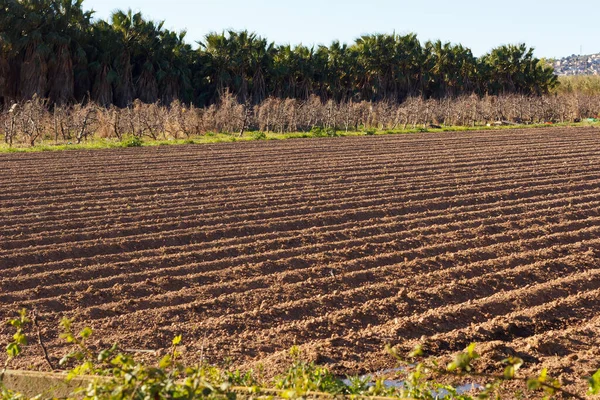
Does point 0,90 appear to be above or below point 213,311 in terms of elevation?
above

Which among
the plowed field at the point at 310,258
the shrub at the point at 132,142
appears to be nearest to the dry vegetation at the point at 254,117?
the shrub at the point at 132,142

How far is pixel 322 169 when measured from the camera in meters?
16.4

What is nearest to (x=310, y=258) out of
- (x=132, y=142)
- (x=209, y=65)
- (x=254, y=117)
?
(x=132, y=142)

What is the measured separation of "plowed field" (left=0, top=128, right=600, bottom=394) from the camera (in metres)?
6.54

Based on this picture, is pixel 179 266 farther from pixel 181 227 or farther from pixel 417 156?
pixel 417 156

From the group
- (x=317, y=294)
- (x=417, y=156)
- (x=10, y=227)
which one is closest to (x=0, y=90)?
(x=417, y=156)

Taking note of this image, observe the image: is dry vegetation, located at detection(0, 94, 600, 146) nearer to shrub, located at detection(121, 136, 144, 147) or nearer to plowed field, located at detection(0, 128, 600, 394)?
shrub, located at detection(121, 136, 144, 147)

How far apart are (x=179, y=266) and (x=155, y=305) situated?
1.30 metres

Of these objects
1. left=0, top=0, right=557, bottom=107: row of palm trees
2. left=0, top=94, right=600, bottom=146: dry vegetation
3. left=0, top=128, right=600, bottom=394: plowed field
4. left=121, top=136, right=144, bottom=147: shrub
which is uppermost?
left=0, top=0, right=557, bottom=107: row of palm trees

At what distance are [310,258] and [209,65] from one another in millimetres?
30006

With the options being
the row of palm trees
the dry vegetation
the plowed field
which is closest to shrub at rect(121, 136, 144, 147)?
the dry vegetation

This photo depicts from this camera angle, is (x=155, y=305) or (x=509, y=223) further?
(x=509, y=223)

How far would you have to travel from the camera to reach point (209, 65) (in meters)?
37.8

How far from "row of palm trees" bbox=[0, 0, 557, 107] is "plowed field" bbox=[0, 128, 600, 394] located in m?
17.0
